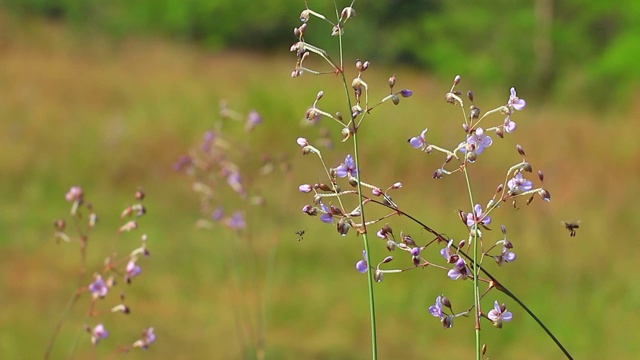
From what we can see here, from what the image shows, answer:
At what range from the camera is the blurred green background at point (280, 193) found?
8414 millimetres

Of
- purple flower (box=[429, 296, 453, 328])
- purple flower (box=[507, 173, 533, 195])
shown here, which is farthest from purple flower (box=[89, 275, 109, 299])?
purple flower (box=[507, 173, 533, 195])

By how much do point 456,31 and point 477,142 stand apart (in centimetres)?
2982

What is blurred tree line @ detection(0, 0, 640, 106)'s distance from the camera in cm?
2672

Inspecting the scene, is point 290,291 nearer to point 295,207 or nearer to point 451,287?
point 451,287

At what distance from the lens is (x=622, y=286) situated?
10766 mm

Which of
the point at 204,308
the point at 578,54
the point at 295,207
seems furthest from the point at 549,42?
the point at 204,308

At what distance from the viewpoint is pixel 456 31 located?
3075cm

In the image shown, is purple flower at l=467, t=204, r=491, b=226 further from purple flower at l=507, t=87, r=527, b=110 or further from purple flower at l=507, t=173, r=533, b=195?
purple flower at l=507, t=87, r=527, b=110

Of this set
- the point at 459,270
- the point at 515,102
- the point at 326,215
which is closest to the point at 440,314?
the point at 459,270

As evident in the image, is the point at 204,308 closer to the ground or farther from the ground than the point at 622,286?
closer to the ground

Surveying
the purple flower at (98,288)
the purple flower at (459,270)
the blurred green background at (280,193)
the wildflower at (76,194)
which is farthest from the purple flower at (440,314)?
the wildflower at (76,194)

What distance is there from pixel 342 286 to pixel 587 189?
20.4 feet

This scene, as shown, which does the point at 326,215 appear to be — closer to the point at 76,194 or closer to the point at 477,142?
the point at 477,142

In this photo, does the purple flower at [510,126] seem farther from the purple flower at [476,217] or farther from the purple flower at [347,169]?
the purple flower at [347,169]
